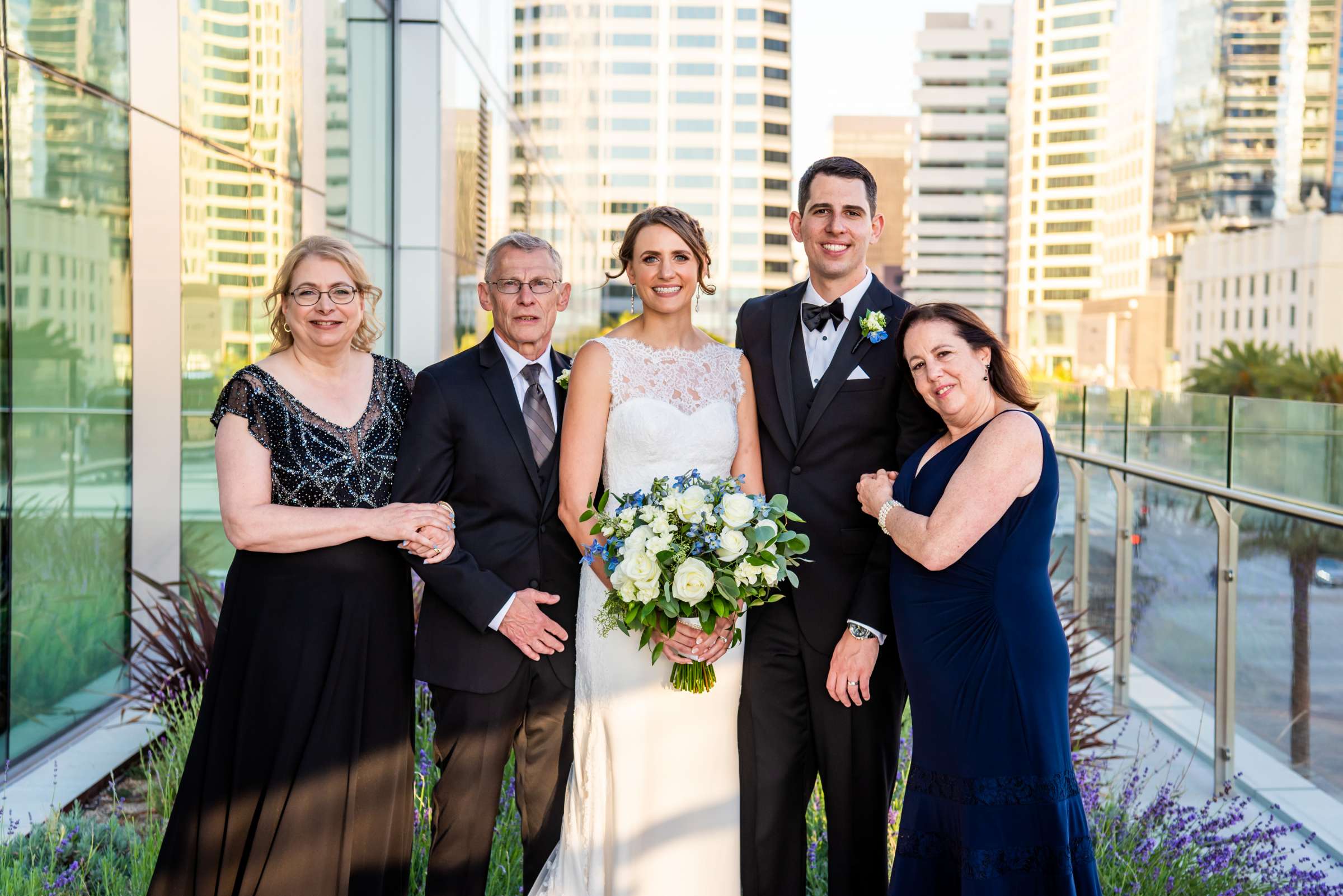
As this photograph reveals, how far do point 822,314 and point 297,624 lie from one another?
1.78 meters

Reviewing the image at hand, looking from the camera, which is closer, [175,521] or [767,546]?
[767,546]

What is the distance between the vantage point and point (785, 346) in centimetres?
361

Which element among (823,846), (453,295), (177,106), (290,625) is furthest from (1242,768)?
(453,295)

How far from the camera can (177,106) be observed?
22.0 feet

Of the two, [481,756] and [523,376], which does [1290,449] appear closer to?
[523,376]

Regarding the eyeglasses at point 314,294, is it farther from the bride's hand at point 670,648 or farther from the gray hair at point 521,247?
the bride's hand at point 670,648

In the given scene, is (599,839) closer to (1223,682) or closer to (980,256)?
(1223,682)

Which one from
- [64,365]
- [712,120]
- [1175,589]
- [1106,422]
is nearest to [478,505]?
[64,365]

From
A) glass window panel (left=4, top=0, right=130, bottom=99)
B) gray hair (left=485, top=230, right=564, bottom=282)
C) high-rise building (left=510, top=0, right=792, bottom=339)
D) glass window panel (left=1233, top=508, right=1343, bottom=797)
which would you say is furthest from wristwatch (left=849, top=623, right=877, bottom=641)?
high-rise building (left=510, top=0, right=792, bottom=339)

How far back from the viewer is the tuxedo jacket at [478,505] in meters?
3.32

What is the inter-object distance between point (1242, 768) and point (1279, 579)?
100 cm

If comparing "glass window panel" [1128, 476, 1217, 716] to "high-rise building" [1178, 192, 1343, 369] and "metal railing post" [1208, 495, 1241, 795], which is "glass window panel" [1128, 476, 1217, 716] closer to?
"metal railing post" [1208, 495, 1241, 795]

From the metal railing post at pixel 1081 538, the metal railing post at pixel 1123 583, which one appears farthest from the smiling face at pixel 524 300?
the metal railing post at pixel 1081 538

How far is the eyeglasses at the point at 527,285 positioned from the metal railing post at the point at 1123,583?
16.9 feet
